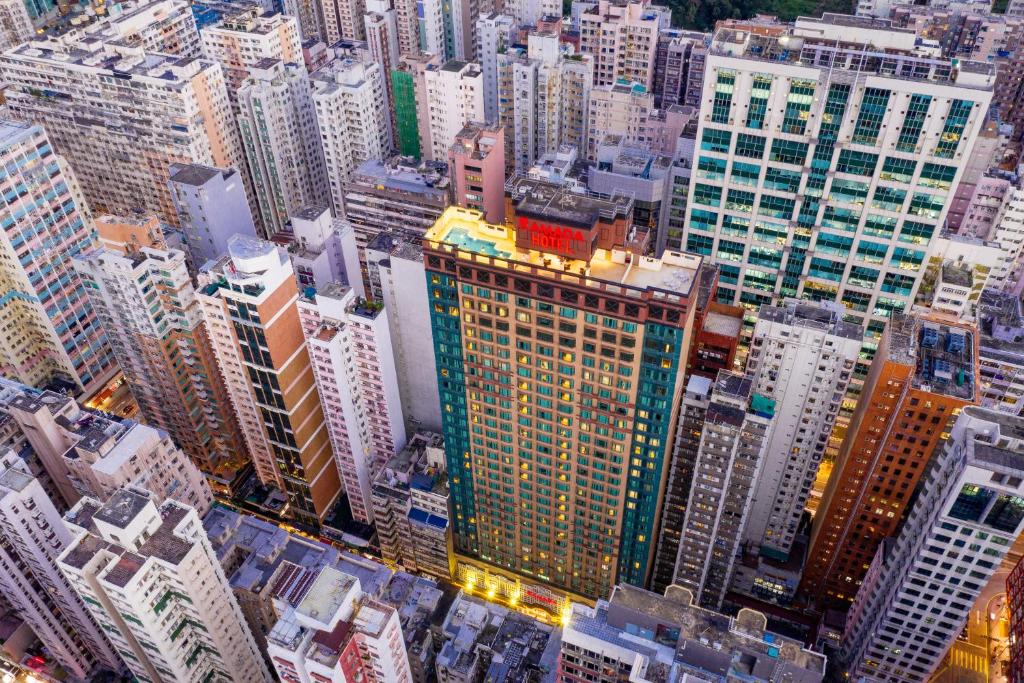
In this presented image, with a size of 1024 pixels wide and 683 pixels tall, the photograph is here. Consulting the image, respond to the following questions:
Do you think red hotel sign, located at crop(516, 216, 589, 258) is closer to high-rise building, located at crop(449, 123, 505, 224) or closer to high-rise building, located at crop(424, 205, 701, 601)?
high-rise building, located at crop(424, 205, 701, 601)

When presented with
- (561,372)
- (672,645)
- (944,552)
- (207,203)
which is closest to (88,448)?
(207,203)

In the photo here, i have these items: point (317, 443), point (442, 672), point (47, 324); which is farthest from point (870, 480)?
point (47, 324)

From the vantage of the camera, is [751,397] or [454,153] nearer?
[751,397]

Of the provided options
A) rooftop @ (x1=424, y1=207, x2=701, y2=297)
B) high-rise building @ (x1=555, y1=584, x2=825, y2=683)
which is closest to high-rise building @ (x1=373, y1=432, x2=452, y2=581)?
high-rise building @ (x1=555, y1=584, x2=825, y2=683)

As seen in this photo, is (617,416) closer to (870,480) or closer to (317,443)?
(870,480)

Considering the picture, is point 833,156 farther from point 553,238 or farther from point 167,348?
Result: point 167,348

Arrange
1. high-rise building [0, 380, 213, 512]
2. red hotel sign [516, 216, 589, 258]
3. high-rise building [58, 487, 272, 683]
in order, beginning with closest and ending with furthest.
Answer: high-rise building [58, 487, 272, 683]
red hotel sign [516, 216, 589, 258]
high-rise building [0, 380, 213, 512]

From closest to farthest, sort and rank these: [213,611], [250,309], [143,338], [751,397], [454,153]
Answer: [213,611] → [751,397] → [250,309] → [143,338] → [454,153]
